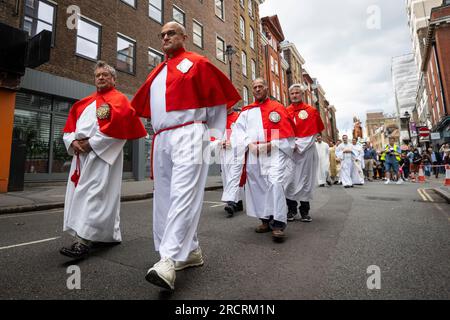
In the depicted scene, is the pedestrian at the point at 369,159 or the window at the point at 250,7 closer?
the pedestrian at the point at 369,159

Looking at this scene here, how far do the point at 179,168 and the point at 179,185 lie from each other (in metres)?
0.13

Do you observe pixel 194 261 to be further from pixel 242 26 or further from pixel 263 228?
pixel 242 26

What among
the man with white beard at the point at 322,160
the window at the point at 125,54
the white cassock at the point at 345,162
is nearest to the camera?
the white cassock at the point at 345,162

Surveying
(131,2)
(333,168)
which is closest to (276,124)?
(333,168)

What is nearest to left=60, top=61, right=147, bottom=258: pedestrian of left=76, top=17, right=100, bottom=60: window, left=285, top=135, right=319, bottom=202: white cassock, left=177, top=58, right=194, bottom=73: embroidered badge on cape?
left=177, top=58, right=194, bottom=73: embroidered badge on cape

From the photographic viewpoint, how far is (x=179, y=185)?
2.07 metres

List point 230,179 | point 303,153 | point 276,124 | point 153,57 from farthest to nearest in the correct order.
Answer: point 153,57 < point 230,179 < point 303,153 < point 276,124

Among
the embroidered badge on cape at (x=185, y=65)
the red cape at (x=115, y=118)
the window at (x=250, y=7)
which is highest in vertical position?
the window at (x=250, y=7)

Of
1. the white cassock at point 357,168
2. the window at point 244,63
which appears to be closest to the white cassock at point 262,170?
the white cassock at point 357,168

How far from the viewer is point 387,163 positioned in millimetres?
13070

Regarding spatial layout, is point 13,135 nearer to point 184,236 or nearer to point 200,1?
point 184,236

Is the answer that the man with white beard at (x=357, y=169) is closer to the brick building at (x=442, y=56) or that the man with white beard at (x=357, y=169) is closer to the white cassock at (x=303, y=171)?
the white cassock at (x=303, y=171)

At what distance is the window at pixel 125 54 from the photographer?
13266 millimetres

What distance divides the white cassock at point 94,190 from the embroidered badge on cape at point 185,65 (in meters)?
1.18
